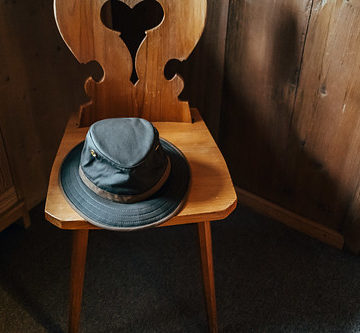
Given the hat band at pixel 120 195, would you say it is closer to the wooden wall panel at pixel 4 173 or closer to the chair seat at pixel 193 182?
the chair seat at pixel 193 182

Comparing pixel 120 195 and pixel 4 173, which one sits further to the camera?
pixel 4 173

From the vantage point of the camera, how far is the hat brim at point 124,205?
0.81 metres

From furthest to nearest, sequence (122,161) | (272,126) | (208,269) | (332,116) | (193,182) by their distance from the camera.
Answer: (272,126), (332,116), (208,269), (193,182), (122,161)

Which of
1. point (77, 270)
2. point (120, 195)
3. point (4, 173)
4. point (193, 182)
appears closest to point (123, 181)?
point (120, 195)

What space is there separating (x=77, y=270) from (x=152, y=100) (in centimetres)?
50

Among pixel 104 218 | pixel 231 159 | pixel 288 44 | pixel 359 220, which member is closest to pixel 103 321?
pixel 104 218

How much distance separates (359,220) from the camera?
1.31 metres

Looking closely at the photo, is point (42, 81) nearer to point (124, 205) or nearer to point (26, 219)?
point (26, 219)

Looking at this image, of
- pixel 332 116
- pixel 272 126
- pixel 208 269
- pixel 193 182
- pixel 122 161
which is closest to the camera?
pixel 122 161

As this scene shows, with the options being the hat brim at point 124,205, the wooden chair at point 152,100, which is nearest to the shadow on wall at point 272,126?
the wooden chair at point 152,100

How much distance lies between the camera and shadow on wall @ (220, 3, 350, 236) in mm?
1201

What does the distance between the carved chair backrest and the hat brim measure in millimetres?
233

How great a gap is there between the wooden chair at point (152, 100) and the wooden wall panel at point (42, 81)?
12.2 inches

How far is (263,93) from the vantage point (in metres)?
1.30
